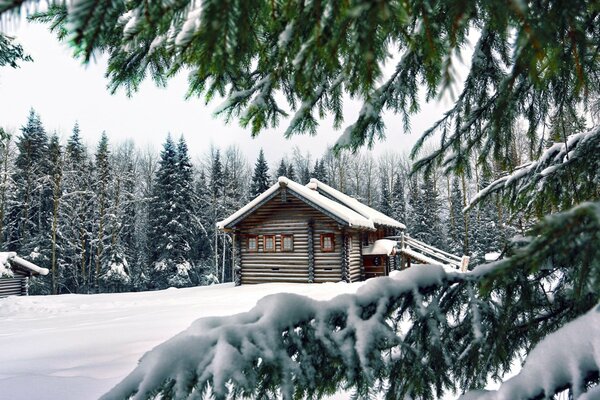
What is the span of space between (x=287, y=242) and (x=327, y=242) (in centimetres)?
211

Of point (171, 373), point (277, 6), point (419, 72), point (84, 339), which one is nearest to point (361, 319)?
point (171, 373)

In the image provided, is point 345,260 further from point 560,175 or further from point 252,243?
point 560,175

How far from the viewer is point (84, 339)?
6664 millimetres

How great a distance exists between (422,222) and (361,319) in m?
39.3

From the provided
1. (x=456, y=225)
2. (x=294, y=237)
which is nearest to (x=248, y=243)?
(x=294, y=237)

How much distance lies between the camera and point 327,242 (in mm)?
18766

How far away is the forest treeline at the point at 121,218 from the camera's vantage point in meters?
29.4

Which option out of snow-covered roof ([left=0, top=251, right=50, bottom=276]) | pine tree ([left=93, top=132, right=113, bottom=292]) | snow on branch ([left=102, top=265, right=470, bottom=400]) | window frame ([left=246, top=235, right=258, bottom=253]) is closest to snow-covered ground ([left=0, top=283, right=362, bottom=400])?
snow on branch ([left=102, top=265, right=470, bottom=400])

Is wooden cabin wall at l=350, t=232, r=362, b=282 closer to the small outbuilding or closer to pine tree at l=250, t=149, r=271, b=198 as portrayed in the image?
the small outbuilding

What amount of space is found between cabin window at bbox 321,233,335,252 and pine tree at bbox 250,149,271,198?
20.1 m

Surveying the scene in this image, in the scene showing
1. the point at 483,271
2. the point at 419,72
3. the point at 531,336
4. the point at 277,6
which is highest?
the point at 419,72

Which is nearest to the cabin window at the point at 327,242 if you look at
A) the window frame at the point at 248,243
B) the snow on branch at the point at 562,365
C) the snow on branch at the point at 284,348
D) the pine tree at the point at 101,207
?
the window frame at the point at 248,243

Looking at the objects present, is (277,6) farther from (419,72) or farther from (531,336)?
(531,336)

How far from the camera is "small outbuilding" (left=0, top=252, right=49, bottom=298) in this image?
17.6 meters
